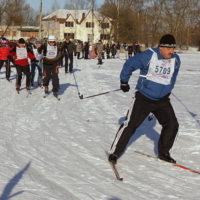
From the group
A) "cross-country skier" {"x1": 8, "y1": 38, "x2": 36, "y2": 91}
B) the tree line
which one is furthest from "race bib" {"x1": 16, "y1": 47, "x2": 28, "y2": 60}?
the tree line

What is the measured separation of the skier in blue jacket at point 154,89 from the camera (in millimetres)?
4540

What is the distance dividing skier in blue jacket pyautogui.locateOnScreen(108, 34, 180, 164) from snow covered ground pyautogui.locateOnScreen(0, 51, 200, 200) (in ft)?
1.18

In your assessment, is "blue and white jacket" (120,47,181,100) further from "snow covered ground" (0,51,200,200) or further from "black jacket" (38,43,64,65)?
"black jacket" (38,43,64,65)

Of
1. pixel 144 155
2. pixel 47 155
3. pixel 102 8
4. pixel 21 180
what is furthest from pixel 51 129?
pixel 102 8

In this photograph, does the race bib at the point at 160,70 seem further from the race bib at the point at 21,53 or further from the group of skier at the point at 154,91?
the race bib at the point at 21,53

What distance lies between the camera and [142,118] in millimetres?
Answer: 4746

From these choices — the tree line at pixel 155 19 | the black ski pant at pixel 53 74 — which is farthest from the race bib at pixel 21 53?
the tree line at pixel 155 19

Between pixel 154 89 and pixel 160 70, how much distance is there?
0.25 metres

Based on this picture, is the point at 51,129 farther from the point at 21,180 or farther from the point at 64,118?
the point at 21,180

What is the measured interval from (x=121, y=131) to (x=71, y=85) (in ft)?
28.9

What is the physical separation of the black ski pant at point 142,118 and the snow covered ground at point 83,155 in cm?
32

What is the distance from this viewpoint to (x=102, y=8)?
193 ft

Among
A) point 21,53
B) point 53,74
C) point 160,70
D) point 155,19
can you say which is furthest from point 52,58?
point 155,19

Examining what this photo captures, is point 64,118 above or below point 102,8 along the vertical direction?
below
